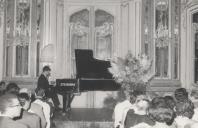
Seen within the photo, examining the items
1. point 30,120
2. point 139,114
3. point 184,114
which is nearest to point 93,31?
point 139,114

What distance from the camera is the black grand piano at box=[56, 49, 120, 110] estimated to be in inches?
323

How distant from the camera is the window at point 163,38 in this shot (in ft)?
32.6

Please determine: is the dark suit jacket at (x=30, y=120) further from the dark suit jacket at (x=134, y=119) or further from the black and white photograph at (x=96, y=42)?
the black and white photograph at (x=96, y=42)

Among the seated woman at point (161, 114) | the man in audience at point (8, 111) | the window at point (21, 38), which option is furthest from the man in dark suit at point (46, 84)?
the seated woman at point (161, 114)

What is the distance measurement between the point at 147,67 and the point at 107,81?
3034mm

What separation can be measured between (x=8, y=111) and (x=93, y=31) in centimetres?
818

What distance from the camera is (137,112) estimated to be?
11.6 ft

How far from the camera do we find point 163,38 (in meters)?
10.0

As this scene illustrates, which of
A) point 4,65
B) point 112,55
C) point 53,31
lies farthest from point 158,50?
point 4,65

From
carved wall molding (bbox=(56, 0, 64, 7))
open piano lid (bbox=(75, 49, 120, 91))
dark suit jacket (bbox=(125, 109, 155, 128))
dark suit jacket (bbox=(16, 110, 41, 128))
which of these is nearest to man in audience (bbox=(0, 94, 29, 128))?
dark suit jacket (bbox=(16, 110, 41, 128))

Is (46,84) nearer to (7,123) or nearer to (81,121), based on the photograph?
(81,121)

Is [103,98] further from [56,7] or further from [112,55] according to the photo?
[56,7]

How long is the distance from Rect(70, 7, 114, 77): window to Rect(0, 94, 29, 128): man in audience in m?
7.93

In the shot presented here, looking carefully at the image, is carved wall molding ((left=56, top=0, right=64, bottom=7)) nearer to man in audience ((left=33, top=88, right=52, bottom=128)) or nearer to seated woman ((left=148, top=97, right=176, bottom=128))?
man in audience ((left=33, top=88, right=52, bottom=128))
